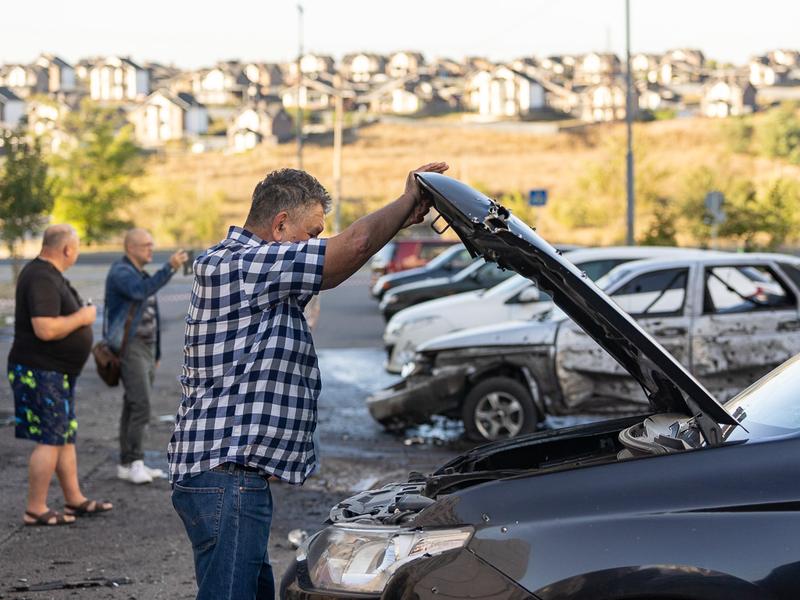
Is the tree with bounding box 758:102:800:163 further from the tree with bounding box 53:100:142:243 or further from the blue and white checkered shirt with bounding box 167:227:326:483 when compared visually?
the blue and white checkered shirt with bounding box 167:227:326:483

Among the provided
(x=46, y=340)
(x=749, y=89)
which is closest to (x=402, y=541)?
(x=46, y=340)

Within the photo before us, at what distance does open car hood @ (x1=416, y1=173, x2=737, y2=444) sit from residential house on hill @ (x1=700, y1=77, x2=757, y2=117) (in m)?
134

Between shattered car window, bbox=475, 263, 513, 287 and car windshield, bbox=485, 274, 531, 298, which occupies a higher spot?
car windshield, bbox=485, 274, 531, 298

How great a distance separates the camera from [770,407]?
13.3 feet

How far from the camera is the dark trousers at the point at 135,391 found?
8.68m

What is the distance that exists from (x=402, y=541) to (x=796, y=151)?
315 ft

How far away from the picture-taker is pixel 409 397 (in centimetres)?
1066

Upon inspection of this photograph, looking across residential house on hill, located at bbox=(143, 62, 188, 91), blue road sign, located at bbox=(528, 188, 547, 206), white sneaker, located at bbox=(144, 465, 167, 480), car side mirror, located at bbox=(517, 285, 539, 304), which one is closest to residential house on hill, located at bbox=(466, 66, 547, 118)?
residential house on hill, located at bbox=(143, 62, 188, 91)

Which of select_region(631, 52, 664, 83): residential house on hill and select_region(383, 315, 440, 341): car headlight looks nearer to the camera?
select_region(383, 315, 440, 341): car headlight

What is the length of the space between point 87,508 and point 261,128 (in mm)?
113220


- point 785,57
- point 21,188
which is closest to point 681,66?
point 785,57

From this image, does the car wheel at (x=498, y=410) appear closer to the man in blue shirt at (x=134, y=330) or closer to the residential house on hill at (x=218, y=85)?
the man in blue shirt at (x=134, y=330)

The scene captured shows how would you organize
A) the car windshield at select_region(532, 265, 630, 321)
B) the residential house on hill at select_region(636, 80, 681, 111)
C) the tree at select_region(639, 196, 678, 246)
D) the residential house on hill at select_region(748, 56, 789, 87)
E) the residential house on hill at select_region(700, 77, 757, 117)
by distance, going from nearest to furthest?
the car windshield at select_region(532, 265, 630, 321)
the tree at select_region(639, 196, 678, 246)
the residential house on hill at select_region(700, 77, 757, 117)
the residential house on hill at select_region(636, 80, 681, 111)
the residential house on hill at select_region(748, 56, 789, 87)

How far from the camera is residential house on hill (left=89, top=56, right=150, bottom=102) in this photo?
492ft
